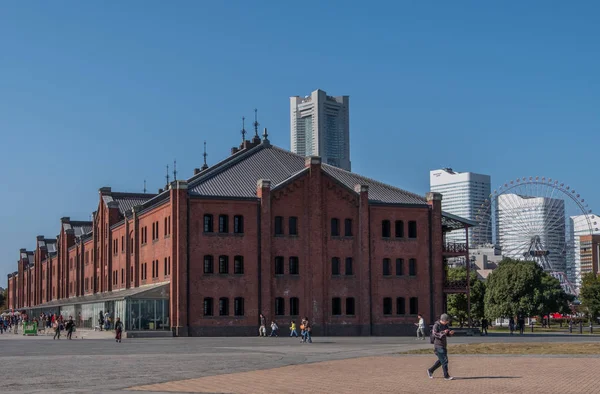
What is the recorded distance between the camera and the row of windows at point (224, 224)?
2532 inches

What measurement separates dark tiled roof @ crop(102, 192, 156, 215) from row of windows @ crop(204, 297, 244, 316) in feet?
92.7

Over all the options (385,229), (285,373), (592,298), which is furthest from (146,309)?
(592,298)

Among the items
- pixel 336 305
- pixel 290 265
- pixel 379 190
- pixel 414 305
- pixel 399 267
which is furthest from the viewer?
pixel 379 190

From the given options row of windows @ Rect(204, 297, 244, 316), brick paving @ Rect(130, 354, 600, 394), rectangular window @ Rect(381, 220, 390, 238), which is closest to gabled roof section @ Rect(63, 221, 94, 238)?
row of windows @ Rect(204, 297, 244, 316)

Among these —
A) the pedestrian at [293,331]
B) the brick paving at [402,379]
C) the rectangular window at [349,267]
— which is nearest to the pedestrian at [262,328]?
the pedestrian at [293,331]

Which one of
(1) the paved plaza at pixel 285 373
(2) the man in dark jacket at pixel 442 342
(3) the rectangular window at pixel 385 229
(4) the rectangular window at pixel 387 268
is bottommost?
(1) the paved plaza at pixel 285 373

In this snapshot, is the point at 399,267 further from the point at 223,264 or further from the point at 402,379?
the point at 402,379

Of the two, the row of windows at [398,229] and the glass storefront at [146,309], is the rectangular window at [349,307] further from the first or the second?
the glass storefront at [146,309]

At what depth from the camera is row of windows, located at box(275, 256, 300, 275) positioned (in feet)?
216

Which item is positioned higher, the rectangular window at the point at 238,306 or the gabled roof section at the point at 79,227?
the gabled roof section at the point at 79,227

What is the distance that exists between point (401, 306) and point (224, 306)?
1454 centimetres

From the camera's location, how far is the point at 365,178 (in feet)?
244

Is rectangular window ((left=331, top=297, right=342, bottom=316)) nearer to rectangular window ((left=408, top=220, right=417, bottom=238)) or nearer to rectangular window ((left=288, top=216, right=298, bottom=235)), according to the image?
rectangular window ((left=288, top=216, right=298, bottom=235))

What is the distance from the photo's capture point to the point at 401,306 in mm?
69375
